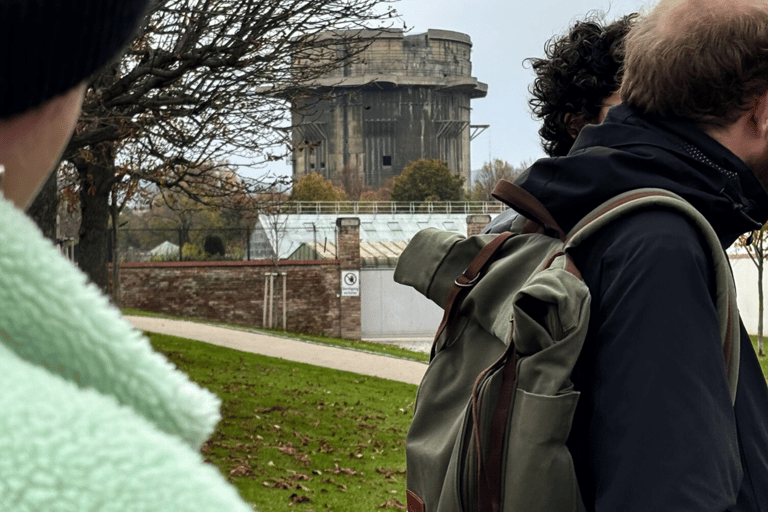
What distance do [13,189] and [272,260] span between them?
1080 inches

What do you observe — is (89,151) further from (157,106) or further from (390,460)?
(390,460)

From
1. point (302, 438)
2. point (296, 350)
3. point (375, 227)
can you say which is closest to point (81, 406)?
point (302, 438)

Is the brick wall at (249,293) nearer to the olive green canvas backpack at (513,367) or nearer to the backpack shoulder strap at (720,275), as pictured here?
the olive green canvas backpack at (513,367)

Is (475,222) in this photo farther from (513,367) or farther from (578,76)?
(513,367)

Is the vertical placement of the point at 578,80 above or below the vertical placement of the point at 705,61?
above

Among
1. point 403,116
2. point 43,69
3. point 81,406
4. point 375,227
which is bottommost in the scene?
point 81,406

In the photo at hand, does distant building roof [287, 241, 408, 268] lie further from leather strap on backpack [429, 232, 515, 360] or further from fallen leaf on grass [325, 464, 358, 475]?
leather strap on backpack [429, 232, 515, 360]

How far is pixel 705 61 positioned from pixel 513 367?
71 centimetres

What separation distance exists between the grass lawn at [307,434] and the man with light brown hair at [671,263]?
5460 mm

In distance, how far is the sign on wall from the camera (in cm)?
2777

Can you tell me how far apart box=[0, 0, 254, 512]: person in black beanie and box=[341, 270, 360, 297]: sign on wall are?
27113mm

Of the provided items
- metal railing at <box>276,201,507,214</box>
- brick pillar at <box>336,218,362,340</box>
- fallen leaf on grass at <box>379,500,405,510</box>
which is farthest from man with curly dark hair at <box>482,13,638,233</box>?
metal railing at <box>276,201,507,214</box>

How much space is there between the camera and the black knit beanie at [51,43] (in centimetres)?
56

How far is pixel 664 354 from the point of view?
1.40 meters
